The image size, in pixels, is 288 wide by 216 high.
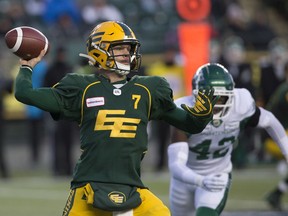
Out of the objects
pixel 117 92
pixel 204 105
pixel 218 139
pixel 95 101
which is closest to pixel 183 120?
pixel 204 105

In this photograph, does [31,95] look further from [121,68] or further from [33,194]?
[33,194]

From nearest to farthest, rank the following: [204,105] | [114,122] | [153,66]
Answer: [114,122] → [204,105] → [153,66]

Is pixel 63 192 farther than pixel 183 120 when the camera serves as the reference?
Yes

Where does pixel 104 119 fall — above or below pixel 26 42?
below

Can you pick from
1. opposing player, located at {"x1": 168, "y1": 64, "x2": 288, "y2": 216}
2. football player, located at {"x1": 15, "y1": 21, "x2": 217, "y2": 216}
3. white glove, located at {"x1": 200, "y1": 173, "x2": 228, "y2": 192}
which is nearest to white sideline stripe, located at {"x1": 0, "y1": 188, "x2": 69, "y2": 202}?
opposing player, located at {"x1": 168, "y1": 64, "x2": 288, "y2": 216}

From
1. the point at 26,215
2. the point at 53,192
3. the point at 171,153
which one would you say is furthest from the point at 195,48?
the point at 171,153

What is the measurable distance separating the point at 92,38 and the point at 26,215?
15.2 feet

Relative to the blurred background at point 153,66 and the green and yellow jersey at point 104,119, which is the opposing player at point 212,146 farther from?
the blurred background at point 153,66

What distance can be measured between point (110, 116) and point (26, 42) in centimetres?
65

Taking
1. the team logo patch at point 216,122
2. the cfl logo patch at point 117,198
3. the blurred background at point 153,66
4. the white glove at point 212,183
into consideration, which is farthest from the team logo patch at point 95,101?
the blurred background at point 153,66

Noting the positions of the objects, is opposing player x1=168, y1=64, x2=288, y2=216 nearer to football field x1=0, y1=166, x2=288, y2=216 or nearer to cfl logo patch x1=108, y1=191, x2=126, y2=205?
cfl logo patch x1=108, y1=191, x2=126, y2=205

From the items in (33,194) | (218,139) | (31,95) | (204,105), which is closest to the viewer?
(31,95)

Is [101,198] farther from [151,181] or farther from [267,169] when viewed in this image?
[267,169]

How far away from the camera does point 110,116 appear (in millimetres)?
5684
